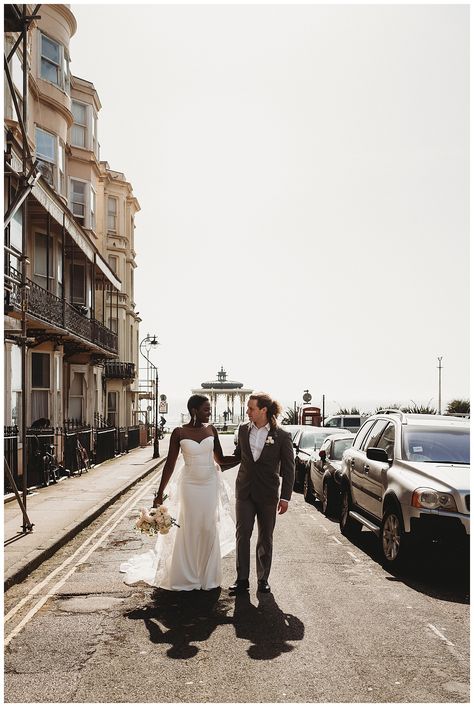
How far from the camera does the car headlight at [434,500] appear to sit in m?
8.71

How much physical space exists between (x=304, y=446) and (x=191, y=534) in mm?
12352

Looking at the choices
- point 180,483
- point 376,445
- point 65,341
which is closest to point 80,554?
point 180,483

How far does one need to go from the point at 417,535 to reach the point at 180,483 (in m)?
2.71

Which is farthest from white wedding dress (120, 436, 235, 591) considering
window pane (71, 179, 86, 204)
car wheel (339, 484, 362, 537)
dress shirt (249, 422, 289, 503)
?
window pane (71, 179, 86, 204)

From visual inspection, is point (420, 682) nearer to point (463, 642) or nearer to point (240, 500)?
point (463, 642)

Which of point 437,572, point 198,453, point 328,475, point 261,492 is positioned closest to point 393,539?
point 437,572

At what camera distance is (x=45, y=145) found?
25469 mm

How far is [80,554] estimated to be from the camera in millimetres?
10602

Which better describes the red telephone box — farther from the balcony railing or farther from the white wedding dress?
the white wedding dress

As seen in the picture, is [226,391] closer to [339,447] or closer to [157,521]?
[339,447]

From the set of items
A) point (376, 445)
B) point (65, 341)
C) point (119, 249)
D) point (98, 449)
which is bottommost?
point (98, 449)

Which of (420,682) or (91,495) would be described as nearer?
(420,682)

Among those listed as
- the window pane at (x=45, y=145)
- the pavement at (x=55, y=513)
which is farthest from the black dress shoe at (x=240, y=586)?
the window pane at (x=45, y=145)

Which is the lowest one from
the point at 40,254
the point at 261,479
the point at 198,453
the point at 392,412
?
the point at 261,479
